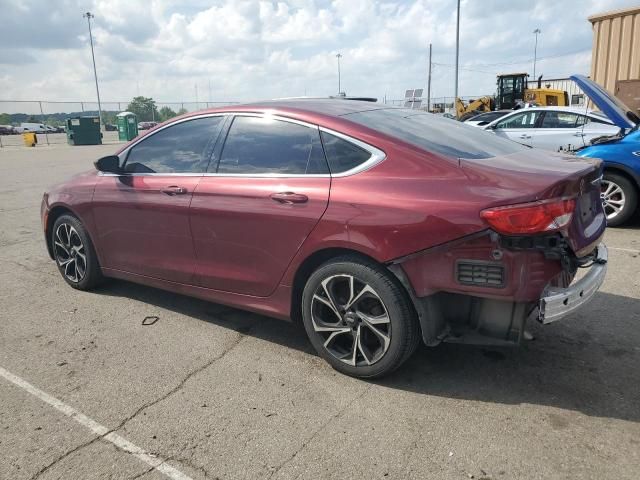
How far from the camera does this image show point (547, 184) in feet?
8.57

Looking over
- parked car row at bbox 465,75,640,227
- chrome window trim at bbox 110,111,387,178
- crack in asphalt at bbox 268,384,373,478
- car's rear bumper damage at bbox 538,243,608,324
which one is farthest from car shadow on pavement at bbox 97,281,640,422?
parked car row at bbox 465,75,640,227

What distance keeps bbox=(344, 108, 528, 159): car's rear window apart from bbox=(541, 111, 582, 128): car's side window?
7425 mm

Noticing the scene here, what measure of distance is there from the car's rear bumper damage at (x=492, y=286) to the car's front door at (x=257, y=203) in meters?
0.73

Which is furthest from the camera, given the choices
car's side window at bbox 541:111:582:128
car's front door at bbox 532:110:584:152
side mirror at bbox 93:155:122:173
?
car's side window at bbox 541:111:582:128

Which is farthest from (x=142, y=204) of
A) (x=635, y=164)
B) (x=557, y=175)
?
(x=635, y=164)

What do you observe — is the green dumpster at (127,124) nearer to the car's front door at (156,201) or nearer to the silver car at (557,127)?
the silver car at (557,127)

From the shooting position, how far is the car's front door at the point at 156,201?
3.75 meters

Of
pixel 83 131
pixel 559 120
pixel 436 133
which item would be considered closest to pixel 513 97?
pixel 559 120

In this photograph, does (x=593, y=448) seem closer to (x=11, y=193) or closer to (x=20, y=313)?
(x=20, y=313)

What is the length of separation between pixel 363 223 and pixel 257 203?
31.1 inches

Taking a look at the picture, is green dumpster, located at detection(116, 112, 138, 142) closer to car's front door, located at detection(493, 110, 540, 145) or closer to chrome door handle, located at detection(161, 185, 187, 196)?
car's front door, located at detection(493, 110, 540, 145)

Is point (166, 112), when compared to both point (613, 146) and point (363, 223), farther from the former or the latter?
point (363, 223)

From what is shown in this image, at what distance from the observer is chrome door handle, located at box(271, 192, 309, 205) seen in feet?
10.3

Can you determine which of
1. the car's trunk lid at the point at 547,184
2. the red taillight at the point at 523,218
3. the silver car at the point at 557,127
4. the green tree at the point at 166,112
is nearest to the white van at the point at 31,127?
the green tree at the point at 166,112
